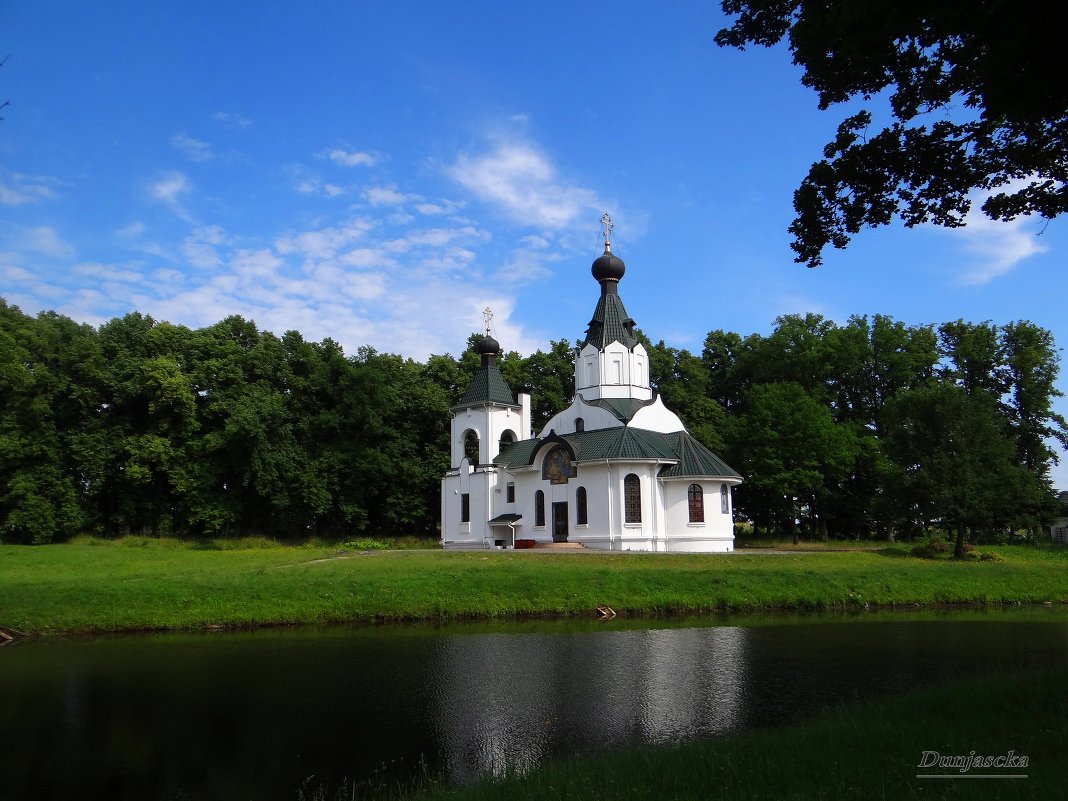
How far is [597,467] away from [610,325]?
8.86 meters

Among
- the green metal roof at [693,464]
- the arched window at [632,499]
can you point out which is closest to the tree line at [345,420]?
the green metal roof at [693,464]

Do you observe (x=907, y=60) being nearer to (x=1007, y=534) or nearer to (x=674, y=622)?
(x=674, y=622)

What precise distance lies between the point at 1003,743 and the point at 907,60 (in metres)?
7.94

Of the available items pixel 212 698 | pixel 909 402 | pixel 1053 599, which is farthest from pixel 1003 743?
pixel 909 402

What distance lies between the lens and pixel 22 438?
41.7 metres

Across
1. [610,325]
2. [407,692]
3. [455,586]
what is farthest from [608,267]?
[407,692]

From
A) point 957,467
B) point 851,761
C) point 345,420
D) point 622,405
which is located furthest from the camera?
point 345,420

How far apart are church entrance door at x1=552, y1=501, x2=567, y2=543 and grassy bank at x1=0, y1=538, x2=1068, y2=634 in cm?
651

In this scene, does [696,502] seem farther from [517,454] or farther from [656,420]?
[517,454]

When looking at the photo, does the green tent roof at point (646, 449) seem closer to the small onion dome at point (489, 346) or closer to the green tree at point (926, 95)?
the small onion dome at point (489, 346)

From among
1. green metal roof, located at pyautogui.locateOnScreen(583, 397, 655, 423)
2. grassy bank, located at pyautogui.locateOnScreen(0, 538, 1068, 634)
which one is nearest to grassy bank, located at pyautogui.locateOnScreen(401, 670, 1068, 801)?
grassy bank, located at pyautogui.locateOnScreen(0, 538, 1068, 634)

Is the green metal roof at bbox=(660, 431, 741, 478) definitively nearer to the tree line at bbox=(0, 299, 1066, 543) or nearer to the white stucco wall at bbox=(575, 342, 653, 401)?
the white stucco wall at bbox=(575, 342, 653, 401)

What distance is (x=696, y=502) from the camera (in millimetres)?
36375
